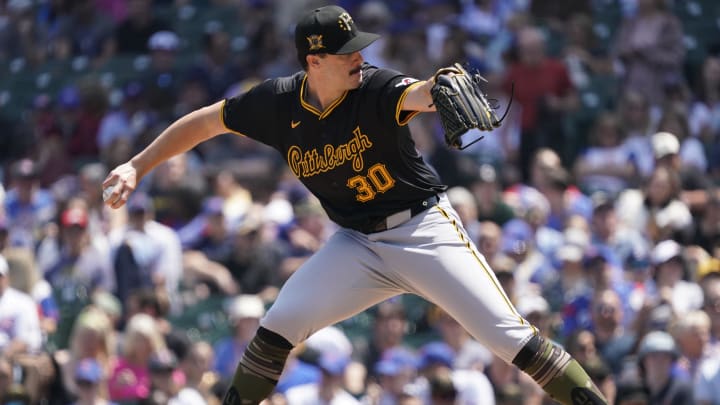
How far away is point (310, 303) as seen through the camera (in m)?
6.00

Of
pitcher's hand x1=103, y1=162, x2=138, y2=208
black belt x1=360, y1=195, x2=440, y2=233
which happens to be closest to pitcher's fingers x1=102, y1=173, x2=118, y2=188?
pitcher's hand x1=103, y1=162, x2=138, y2=208

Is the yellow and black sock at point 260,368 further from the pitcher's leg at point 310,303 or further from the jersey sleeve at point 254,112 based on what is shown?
the jersey sleeve at point 254,112

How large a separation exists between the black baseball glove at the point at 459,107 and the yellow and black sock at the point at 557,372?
3.36ft

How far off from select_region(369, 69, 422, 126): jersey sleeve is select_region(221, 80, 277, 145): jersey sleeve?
0.57 metres

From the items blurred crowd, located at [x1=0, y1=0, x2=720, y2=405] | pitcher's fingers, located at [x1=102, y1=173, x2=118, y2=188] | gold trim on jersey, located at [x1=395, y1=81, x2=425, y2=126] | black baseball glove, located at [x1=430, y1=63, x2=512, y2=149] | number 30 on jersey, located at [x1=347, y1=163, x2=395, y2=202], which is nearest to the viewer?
black baseball glove, located at [x1=430, y1=63, x2=512, y2=149]

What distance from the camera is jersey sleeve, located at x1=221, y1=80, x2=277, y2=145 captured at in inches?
243

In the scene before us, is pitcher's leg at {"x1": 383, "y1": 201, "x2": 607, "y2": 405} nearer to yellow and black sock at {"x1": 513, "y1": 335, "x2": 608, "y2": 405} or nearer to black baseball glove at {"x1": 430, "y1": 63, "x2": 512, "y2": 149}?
yellow and black sock at {"x1": 513, "y1": 335, "x2": 608, "y2": 405}

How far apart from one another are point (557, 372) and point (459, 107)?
1.32m

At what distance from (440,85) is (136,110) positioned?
9301 mm

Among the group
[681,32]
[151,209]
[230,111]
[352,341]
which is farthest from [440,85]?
[681,32]

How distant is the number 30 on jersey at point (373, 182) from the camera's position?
5918 millimetres

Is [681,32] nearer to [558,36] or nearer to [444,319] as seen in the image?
[558,36]

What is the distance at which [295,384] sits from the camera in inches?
364

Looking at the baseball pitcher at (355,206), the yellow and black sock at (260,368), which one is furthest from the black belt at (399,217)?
the yellow and black sock at (260,368)
